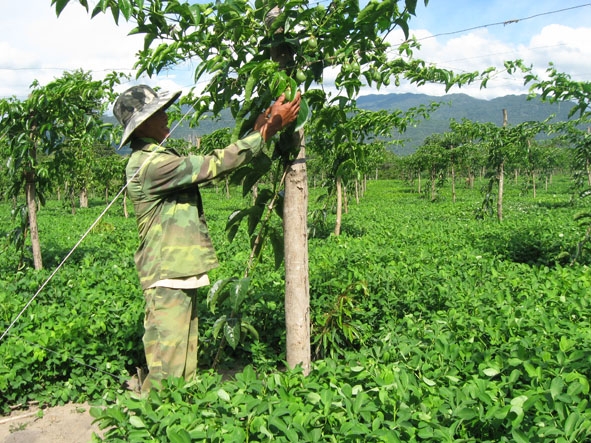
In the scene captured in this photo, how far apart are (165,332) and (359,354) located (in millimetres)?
1057

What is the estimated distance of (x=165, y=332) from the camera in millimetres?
2438

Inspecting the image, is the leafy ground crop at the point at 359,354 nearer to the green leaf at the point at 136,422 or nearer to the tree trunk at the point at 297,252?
the green leaf at the point at 136,422

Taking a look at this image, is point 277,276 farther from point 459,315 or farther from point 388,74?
point 388,74

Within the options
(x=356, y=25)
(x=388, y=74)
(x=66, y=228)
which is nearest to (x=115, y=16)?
(x=356, y=25)

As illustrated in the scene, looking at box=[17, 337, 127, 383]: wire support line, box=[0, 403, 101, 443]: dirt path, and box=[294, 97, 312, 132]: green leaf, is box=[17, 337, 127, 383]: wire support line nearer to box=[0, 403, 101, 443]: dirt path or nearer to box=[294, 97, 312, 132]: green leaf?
box=[0, 403, 101, 443]: dirt path

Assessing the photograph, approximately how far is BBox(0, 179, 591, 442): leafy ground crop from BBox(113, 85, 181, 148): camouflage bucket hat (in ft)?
4.46

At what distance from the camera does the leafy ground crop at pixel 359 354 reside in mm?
1688

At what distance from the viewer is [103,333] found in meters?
3.80

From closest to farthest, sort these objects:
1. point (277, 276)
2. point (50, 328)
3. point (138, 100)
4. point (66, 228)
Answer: point (138, 100) → point (50, 328) → point (277, 276) → point (66, 228)

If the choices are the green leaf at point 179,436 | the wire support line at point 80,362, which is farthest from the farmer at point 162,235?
the wire support line at point 80,362

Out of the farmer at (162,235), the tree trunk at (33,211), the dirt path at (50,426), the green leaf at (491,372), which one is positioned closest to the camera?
Result: the green leaf at (491,372)

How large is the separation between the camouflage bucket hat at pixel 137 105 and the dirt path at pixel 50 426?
1.92 meters

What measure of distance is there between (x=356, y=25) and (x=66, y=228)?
12.9 meters

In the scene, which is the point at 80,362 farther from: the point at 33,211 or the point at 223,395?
the point at 33,211
